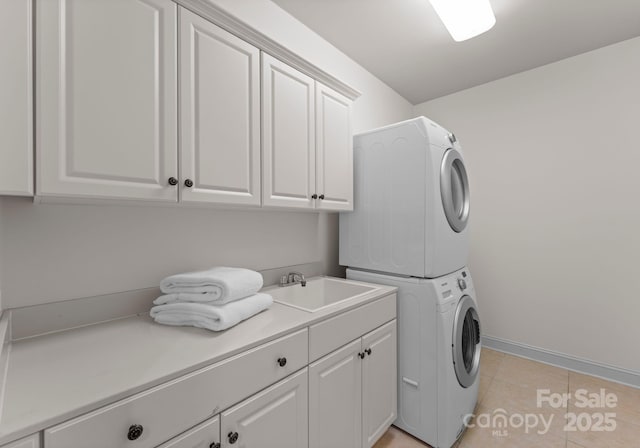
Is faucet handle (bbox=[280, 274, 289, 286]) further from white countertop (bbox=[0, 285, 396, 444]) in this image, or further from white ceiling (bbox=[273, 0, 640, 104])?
white ceiling (bbox=[273, 0, 640, 104])

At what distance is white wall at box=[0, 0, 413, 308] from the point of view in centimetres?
104

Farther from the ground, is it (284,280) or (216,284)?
(216,284)

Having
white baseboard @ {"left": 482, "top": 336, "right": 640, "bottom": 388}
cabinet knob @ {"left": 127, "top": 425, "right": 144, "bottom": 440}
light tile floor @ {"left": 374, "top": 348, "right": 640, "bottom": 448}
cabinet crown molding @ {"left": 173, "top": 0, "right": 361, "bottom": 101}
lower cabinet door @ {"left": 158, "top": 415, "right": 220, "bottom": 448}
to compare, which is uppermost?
cabinet crown molding @ {"left": 173, "top": 0, "right": 361, "bottom": 101}

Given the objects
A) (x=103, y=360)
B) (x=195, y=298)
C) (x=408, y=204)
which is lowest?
(x=103, y=360)

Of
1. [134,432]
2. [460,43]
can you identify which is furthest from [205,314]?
[460,43]

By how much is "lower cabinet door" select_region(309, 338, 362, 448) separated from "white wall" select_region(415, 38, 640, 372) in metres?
2.08

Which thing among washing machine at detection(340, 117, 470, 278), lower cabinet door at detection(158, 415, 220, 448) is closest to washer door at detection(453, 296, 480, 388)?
washing machine at detection(340, 117, 470, 278)

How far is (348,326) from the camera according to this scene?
1416mm

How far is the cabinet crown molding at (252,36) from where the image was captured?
1162 millimetres

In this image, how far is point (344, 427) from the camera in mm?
1383

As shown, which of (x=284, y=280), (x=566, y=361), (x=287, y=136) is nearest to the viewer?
(x=287, y=136)

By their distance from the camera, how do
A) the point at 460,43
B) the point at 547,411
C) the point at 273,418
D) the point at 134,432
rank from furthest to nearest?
the point at 460,43 < the point at 547,411 < the point at 273,418 < the point at 134,432

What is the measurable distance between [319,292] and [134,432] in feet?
4.36

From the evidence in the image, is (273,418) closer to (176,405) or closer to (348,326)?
(176,405)
